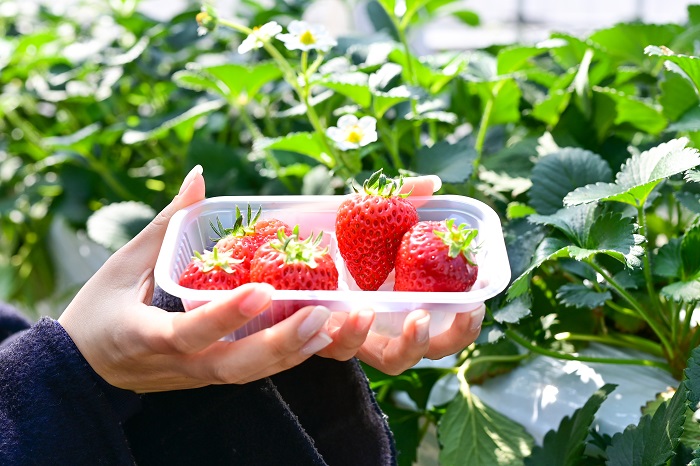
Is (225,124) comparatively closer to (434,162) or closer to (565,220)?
(434,162)

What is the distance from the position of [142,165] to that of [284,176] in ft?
1.78

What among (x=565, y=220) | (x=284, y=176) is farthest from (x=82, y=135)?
(x=565, y=220)

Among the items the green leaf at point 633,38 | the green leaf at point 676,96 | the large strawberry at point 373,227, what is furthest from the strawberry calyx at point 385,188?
the green leaf at point 633,38

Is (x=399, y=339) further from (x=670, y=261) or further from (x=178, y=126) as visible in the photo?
(x=178, y=126)

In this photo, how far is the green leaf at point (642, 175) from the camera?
54cm

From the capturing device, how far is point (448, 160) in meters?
0.76

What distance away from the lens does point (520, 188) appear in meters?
0.78

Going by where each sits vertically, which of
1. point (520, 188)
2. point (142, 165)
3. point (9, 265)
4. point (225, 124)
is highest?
point (520, 188)

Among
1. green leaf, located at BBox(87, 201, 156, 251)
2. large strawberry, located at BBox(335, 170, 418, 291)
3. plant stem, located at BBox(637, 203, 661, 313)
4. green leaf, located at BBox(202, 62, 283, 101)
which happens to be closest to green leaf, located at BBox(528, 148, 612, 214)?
plant stem, located at BBox(637, 203, 661, 313)

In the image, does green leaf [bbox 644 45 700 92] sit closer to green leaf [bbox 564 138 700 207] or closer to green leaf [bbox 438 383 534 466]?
green leaf [bbox 564 138 700 207]

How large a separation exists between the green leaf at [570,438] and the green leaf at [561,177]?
17cm

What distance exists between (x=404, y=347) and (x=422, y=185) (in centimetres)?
17

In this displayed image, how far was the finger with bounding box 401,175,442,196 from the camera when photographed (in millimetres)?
617

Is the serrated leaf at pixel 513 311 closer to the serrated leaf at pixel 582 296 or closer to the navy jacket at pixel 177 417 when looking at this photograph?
the serrated leaf at pixel 582 296
